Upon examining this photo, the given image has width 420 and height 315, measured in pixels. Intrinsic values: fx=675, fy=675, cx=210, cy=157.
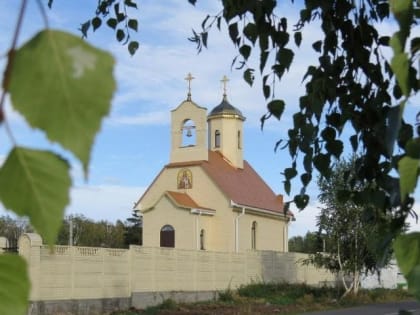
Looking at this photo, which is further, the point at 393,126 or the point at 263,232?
the point at 263,232

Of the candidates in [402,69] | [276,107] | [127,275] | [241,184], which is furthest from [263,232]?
[402,69]

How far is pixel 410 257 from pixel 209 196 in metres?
30.6

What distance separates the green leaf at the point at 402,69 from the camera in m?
0.71

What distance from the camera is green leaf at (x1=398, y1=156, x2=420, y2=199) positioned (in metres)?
0.70

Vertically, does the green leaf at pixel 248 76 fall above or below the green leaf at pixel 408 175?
above

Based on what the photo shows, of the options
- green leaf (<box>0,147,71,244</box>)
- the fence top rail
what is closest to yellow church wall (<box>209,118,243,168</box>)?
the fence top rail

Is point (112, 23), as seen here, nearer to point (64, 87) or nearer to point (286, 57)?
point (286, 57)

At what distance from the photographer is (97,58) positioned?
432 mm

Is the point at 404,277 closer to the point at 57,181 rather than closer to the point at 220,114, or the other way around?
the point at 57,181

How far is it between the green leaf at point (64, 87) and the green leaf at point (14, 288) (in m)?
0.09

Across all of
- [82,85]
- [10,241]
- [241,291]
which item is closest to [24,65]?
[82,85]

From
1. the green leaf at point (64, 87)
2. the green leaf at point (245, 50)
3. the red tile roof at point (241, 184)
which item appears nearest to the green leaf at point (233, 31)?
the green leaf at point (245, 50)

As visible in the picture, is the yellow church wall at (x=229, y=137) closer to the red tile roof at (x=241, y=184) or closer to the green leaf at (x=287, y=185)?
the red tile roof at (x=241, y=184)

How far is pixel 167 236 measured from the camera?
30359mm
